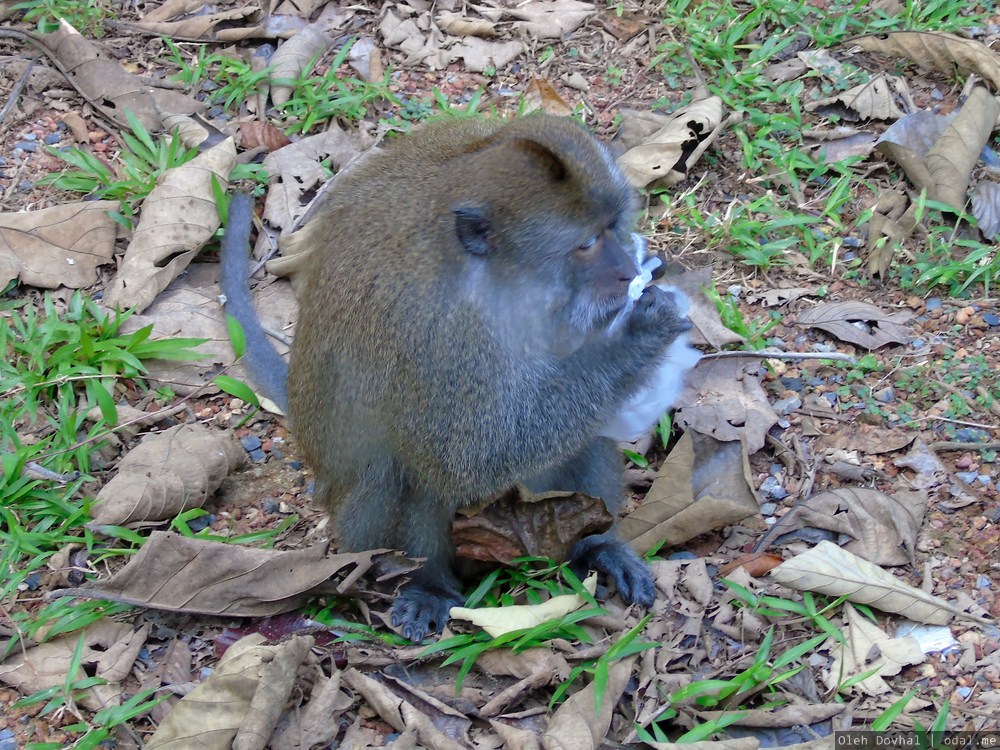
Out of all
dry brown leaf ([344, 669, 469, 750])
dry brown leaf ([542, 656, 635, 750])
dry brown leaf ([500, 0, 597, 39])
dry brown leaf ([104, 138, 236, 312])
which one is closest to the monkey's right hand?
dry brown leaf ([542, 656, 635, 750])

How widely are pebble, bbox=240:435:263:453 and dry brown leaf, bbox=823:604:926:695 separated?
2.59 m

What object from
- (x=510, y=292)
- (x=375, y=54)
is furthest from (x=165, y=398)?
(x=375, y=54)

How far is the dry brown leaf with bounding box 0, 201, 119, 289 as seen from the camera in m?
5.25

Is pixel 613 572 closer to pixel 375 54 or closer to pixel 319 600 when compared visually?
pixel 319 600

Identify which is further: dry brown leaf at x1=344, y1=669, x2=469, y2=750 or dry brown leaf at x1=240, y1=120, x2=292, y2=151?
dry brown leaf at x1=240, y1=120, x2=292, y2=151

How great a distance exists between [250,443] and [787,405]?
2.37 metres

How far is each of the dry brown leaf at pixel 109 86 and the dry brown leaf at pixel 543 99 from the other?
72.0 inches

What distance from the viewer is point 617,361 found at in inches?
151

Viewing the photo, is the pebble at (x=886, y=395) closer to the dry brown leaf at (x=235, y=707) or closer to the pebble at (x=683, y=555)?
the pebble at (x=683, y=555)

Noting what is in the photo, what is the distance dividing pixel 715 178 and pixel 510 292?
8.01ft

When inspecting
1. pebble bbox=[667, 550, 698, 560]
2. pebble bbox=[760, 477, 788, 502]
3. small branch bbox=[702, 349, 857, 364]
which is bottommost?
pebble bbox=[667, 550, 698, 560]

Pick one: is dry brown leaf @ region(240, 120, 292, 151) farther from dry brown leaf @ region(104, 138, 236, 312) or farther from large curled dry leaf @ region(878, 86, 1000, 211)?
large curled dry leaf @ region(878, 86, 1000, 211)

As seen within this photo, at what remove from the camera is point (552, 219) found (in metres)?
3.53

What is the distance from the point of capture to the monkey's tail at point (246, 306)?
4.70m
